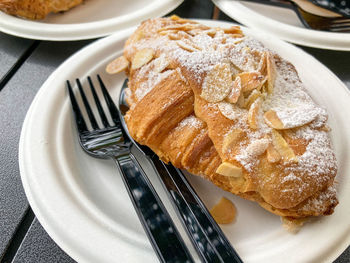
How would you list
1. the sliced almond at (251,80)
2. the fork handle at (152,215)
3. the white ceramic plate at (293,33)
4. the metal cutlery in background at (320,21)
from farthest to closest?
the metal cutlery in background at (320,21), the white ceramic plate at (293,33), the sliced almond at (251,80), the fork handle at (152,215)

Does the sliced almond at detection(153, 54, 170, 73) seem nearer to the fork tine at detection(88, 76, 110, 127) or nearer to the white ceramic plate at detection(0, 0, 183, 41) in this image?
the fork tine at detection(88, 76, 110, 127)

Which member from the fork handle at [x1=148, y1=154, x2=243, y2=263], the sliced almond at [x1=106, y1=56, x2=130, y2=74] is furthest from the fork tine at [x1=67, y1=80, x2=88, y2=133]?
the fork handle at [x1=148, y1=154, x2=243, y2=263]

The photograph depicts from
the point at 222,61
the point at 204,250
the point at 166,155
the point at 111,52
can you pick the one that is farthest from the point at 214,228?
the point at 111,52

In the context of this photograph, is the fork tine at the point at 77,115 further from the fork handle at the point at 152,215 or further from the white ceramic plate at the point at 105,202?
the fork handle at the point at 152,215

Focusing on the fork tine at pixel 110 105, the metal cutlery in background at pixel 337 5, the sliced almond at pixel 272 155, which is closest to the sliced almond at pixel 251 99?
the sliced almond at pixel 272 155

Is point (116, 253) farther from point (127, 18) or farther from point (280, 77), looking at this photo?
point (127, 18)

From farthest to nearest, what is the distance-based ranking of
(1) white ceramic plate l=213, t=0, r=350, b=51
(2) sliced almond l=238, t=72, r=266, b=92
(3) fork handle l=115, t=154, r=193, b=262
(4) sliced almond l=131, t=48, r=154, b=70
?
(1) white ceramic plate l=213, t=0, r=350, b=51 < (4) sliced almond l=131, t=48, r=154, b=70 < (2) sliced almond l=238, t=72, r=266, b=92 < (3) fork handle l=115, t=154, r=193, b=262

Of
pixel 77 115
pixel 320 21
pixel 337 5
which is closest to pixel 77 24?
pixel 77 115
